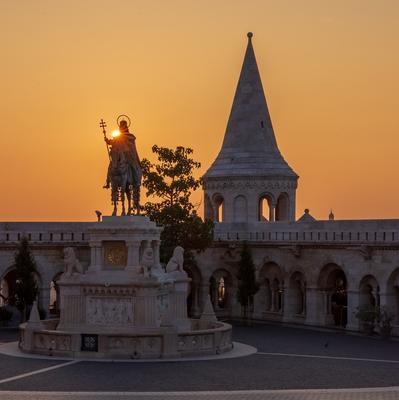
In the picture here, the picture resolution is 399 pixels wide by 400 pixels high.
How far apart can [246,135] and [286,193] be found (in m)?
3.79

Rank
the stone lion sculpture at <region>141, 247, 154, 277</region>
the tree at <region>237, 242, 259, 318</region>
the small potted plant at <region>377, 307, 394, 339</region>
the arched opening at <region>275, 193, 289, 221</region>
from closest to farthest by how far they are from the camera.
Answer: the stone lion sculpture at <region>141, 247, 154, 277</region> → the small potted plant at <region>377, 307, 394, 339</region> → the tree at <region>237, 242, 259, 318</region> → the arched opening at <region>275, 193, 289, 221</region>

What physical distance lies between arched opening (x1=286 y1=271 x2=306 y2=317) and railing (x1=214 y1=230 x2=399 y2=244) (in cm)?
165

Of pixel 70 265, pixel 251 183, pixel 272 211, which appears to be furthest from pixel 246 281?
pixel 70 265

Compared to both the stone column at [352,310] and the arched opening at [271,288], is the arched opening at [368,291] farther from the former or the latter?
the arched opening at [271,288]

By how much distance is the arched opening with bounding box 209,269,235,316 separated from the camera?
4694 cm

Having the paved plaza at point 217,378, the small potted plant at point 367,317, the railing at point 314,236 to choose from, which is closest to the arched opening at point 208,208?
the railing at point 314,236

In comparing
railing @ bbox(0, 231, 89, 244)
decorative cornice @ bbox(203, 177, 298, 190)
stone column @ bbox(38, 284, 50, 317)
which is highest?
decorative cornice @ bbox(203, 177, 298, 190)

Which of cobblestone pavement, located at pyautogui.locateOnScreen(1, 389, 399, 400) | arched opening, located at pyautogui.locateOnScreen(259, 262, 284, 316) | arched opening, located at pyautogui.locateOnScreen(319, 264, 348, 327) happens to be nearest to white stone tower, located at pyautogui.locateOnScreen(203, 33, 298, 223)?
arched opening, located at pyautogui.locateOnScreen(259, 262, 284, 316)

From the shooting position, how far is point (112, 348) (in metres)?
27.3

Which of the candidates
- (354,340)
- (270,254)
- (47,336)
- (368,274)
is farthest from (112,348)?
(270,254)

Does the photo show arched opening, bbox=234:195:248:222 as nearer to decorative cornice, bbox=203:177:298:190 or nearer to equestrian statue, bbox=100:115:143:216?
decorative cornice, bbox=203:177:298:190

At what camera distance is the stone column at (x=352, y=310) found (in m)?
40.3

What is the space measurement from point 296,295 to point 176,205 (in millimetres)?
6751

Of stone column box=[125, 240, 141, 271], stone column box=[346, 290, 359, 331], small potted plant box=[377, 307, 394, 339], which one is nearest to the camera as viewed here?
stone column box=[125, 240, 141, 271]
